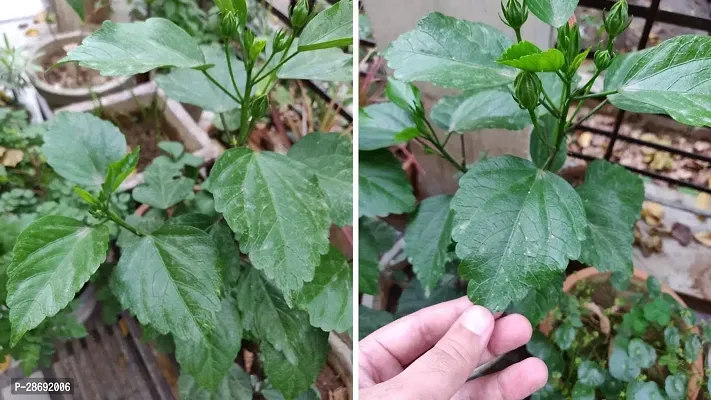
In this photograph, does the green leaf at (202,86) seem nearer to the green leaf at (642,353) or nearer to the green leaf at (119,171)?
the green leaf at (119,171)

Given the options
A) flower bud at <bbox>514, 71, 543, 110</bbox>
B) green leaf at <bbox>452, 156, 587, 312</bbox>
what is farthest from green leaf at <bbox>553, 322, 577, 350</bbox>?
flower bud at <bbox>514, 71, 543, 110</bbox>

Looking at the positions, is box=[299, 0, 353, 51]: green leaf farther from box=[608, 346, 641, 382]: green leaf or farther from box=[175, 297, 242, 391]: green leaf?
box=[608, 346, 641, 382]: green leaf

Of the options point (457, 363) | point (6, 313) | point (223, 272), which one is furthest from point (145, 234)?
point (457, 363)

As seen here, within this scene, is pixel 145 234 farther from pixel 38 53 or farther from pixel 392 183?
pixel 38 53

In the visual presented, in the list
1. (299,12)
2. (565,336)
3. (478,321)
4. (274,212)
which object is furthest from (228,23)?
(565,336)

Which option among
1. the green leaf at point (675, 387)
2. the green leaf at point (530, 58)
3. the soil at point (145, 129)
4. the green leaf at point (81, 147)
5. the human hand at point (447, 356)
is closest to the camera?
the green leaf at point (530, 58)

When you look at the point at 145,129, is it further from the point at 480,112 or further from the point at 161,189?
the point at 480,112

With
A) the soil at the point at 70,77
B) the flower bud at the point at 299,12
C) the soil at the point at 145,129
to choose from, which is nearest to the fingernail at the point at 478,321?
the flower bud at the point at 299,12
